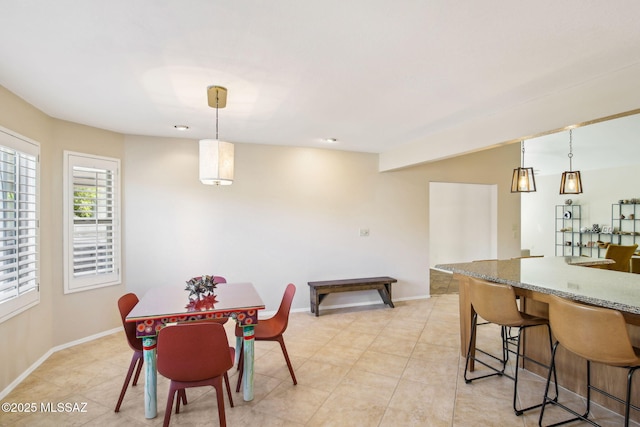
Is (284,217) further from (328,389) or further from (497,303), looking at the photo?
(497,303)

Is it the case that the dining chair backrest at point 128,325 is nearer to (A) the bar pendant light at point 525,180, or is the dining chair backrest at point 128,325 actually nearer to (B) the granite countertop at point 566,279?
(B) the granite countertop at point 566,279

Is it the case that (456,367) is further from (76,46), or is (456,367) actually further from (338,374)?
(76,46)

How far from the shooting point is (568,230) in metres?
8.69

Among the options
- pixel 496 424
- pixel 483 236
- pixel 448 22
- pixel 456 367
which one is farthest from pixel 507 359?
pixel 483 236

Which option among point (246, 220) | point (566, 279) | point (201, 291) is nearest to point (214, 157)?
point (201, 291)

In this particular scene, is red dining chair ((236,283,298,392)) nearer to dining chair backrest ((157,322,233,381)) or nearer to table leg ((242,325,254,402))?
table leg ((242,325,254,402))

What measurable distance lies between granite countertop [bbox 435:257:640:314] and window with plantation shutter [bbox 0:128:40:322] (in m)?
3.77

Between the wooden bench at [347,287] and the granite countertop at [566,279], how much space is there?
1.83m

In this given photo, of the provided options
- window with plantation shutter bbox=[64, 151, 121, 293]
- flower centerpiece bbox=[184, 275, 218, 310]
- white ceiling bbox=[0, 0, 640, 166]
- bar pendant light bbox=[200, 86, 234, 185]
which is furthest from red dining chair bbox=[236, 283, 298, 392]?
window with plantation shutter bbox=[64, 151, 121, 293]

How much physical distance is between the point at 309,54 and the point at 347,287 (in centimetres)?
343

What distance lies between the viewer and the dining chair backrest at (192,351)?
190 centimetres

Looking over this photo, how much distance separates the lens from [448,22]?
171cm

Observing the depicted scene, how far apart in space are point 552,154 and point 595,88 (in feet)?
16.1

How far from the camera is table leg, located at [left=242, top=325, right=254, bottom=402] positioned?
246 cm
